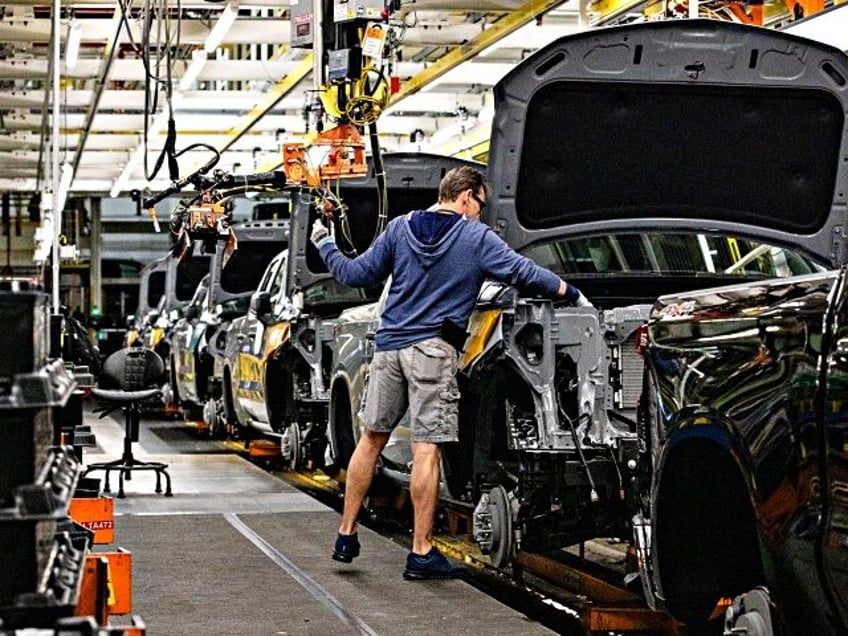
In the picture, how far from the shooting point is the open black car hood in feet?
24.2

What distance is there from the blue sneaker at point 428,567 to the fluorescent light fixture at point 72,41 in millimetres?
7862

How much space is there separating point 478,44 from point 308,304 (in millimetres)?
3698

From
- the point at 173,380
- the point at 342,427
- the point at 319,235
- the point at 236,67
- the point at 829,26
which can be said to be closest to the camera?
the point at 319,235

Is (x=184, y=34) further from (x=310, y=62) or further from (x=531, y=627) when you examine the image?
(x=531, y=627)

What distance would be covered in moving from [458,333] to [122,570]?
267 centimetres

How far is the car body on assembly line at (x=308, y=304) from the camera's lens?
36.6 ft

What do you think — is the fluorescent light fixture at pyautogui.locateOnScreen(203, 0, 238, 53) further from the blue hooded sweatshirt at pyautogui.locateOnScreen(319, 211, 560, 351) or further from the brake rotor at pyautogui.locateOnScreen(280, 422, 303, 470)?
the blue hooded sweatshirt at pyautogui.locateOnScreen(319, 211, 560, 351)

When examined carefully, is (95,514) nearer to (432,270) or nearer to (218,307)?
(432,270)

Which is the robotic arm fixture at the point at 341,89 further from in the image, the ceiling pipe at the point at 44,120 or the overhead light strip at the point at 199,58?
the ceiling pipe at the point at 44,120

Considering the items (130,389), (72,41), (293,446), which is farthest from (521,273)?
(72,41)

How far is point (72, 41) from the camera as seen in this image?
A: 14.5 meters

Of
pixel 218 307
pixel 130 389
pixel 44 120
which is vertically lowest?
pixel 130 389

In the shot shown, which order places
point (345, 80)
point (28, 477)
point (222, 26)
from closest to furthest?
point (28, 477)
point (345, 80)
point (222, 26)

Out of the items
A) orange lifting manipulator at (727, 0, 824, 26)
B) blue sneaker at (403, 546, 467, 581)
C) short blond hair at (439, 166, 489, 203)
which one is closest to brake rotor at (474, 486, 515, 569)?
blue sneaker at (403, 546, 467, 581)
